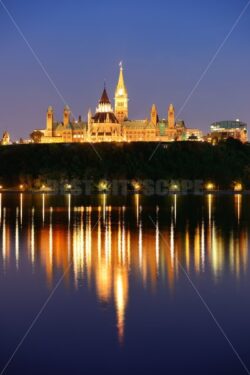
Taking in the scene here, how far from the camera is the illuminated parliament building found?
174375 millimetres

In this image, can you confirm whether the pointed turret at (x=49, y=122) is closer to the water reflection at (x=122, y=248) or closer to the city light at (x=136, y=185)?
the city light at (x=136, y=185)

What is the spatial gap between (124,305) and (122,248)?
12.8 meters

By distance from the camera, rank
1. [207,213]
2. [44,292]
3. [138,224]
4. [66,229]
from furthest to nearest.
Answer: [207,213]
[138,224]
[66,229]
[44,292]

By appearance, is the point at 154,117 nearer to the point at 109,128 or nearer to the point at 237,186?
the point at 109,128

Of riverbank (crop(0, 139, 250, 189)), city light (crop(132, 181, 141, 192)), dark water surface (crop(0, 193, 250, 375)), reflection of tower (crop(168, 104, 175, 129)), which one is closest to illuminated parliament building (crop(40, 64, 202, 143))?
reflection of tower (crop(168, 104, 175, 129))

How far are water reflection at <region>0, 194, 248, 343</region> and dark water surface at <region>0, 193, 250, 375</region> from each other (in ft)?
0.16

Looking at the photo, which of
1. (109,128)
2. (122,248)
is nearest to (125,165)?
(109,128)

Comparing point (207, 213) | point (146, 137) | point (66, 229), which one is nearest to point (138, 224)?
point (66, 229)

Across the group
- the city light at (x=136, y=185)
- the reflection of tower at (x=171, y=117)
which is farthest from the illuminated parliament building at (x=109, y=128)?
the city light at (x=136, y=185)

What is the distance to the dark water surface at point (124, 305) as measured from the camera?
47.1 ft

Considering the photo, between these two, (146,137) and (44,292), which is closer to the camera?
(44,292)

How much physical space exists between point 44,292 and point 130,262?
663 cm

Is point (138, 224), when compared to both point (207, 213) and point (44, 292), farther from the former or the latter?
point (44, 292)

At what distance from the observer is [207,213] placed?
5609 centimetres
